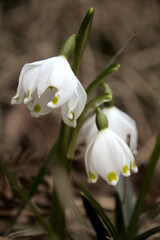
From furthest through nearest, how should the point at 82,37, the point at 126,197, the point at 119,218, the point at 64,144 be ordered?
the point at 126,197
the point at 119,218
the point at 64,144
the point at 82,37

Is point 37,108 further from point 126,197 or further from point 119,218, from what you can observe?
point 126,197

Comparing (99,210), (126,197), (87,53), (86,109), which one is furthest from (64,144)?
(87,53)

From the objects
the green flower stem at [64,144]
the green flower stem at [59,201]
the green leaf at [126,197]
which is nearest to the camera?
the green flower stem at [64,144]

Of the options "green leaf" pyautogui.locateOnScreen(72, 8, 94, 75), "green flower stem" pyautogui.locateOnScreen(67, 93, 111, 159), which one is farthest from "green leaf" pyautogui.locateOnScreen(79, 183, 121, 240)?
"green leaf" pyautogui.locateOnScreen(72, 8, 94, 75)

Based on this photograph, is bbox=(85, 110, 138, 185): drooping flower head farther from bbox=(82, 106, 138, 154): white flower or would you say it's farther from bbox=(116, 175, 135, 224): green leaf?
bbox=(116, 175, 135, 224): green leaf

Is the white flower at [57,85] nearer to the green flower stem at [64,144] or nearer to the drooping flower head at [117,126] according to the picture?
the green flower stem at [64,144]

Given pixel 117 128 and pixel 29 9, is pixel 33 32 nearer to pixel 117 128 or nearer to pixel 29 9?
pixel 29 9

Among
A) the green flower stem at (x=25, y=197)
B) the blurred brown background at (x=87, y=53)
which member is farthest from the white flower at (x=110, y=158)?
the blurred brown background at (x=87, y=53)

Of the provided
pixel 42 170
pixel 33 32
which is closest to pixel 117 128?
pixel 42 170
